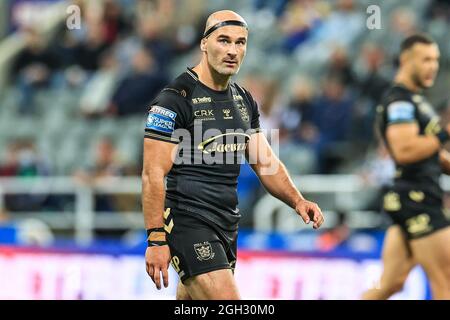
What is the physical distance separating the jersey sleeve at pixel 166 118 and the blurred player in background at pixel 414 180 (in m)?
2.75

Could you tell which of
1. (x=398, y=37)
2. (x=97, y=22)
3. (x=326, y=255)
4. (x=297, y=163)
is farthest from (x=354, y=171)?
(x=97, y=22)

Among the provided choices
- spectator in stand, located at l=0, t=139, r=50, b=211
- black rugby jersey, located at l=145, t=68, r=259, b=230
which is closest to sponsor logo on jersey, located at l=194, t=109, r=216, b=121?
black rugby jersey, located at l=145, t=68, r=259, b=230

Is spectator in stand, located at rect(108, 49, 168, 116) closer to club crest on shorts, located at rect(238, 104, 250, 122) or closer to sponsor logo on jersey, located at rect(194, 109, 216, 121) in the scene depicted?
club crest on shorts, located at rect(238, 104, 250, 122)

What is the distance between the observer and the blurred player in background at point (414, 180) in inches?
354

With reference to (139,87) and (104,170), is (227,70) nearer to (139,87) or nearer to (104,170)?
(104,170)

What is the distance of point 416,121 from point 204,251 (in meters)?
2.95

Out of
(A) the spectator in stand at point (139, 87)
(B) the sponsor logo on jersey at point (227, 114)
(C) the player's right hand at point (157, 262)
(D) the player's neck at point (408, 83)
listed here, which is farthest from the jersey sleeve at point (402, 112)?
(A) the spectator in stand at point (139, 87)

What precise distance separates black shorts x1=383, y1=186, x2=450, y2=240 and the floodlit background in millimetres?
2100

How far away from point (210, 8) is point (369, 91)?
4.32 metres

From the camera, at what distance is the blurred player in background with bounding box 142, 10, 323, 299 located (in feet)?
22.6

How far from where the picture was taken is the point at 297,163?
14.4 metres

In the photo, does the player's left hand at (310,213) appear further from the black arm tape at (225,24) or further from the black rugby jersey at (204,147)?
the black arm tape at (225,24)
